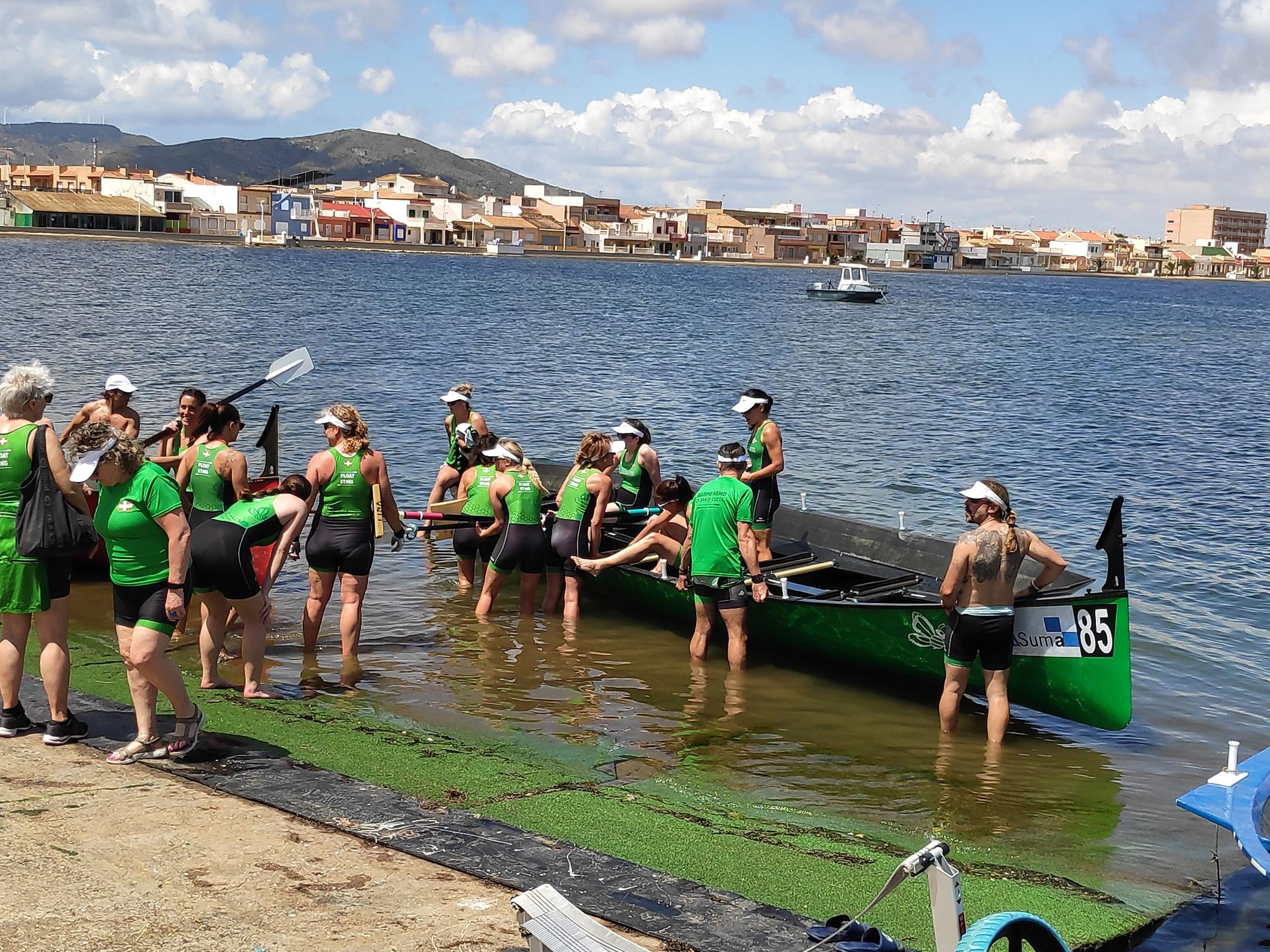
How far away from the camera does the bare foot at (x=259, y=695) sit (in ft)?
27.6

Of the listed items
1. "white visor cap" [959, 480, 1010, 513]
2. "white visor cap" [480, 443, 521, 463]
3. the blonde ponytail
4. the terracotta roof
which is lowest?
"white visor cap" [480, 443, 521, 463]

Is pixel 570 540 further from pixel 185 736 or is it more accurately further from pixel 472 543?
pixel 185 736

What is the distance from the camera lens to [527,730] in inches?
346

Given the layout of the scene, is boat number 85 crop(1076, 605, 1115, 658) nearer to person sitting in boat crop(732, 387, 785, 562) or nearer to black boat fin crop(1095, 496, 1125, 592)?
black boat fin crop(1095, 496, 1125, 592)

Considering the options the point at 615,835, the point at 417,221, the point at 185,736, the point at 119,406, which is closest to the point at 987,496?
the point at 615,835

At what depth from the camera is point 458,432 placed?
12.9m

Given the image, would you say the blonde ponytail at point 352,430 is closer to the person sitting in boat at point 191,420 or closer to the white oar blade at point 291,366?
the person sitting in boat at point 191,420

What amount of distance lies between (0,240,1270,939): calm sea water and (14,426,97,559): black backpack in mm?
3028

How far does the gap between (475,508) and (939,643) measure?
4304 mm

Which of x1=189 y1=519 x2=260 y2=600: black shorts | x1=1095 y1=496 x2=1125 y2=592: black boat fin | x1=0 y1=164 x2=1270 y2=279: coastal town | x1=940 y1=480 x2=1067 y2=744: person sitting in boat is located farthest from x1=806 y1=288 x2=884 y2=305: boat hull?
x1=189 y1=519 x2=260 y2=600: black shorts

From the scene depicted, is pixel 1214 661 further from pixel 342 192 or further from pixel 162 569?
pixel 342 192

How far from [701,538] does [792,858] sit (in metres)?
4.02

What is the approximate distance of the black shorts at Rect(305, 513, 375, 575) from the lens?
9.23m

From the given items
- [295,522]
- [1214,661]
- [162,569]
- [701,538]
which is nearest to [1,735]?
[162,569]
